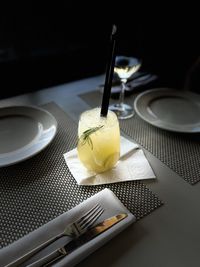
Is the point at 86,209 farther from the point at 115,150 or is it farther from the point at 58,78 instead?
the point at 58,78

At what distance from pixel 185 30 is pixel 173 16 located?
102mm

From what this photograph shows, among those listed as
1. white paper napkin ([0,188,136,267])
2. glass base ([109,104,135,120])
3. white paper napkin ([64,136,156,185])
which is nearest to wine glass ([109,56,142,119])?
glass base ([109,104,135,120])

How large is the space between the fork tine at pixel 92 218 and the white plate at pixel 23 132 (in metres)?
0.21

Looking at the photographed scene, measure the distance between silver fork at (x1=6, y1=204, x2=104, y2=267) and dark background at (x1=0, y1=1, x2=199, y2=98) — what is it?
1031 millimetres

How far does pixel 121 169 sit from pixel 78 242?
207 mm

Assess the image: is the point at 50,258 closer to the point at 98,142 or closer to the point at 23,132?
the point at 98,142

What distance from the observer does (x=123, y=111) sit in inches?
31.0

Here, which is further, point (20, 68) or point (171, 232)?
point (20, 68)

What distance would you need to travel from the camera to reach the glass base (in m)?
0.76

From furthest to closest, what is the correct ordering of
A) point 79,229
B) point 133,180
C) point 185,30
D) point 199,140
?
point 185,30
point 199,140
point 133,180
point 79,229

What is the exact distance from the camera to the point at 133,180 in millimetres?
526

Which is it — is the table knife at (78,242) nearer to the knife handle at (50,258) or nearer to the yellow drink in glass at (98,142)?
the knife handle at (50,258)

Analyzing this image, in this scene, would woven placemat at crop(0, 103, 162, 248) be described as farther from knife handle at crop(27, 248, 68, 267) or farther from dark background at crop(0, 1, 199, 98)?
dark background at crop(0, 1, 199, 98)

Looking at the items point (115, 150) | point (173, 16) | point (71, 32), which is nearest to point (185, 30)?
point (173, 16)
